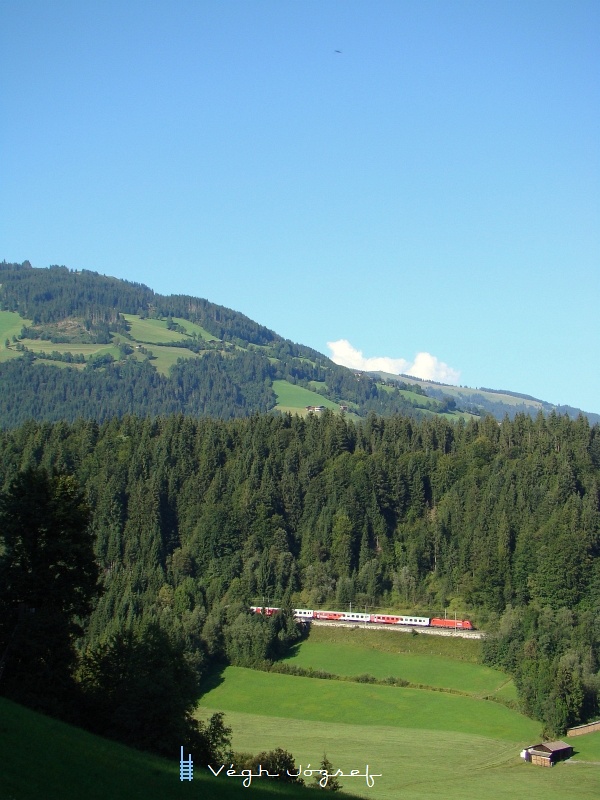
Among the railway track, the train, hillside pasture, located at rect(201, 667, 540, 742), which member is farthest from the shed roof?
the train

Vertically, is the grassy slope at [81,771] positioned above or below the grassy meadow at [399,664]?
above

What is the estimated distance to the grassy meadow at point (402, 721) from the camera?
54719mm

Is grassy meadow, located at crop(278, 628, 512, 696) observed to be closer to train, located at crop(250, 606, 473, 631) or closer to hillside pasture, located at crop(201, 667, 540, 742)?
train, located at crop(250, 606, 473, 631)

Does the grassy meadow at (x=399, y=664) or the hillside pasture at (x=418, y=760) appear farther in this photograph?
the grassy meadow at (x=399, y=664)

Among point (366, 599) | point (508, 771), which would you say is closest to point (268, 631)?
point (366, 599)

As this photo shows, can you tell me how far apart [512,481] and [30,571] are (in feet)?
275

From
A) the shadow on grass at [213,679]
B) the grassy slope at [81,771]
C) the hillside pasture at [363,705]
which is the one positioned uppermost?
the grassy slope at [81,771]

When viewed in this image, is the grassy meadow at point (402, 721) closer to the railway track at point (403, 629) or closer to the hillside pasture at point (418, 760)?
the hillside pasture at point (418, 760)

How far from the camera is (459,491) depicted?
393 ft

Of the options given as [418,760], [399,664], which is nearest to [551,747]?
[418,760]

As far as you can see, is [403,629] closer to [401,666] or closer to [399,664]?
[399,664]

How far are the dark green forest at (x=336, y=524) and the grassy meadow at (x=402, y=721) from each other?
14.0 feet

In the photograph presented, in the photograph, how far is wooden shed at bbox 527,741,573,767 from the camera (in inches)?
2389

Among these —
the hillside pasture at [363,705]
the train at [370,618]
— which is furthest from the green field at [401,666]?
the train at [370,618]
